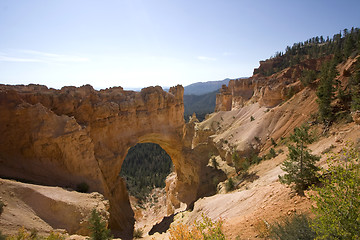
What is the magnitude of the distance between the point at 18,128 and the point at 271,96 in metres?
36.4

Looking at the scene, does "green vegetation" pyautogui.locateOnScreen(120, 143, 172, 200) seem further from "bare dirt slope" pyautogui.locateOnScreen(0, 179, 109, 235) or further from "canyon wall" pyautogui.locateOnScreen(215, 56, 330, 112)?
"bare dirt slope" pyautogui.locateOnScreen(0, 179, 109, 235)

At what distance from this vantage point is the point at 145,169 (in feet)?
181

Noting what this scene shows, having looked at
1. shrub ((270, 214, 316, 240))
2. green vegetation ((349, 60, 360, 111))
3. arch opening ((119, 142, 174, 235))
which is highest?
green vegetation ((349, 60, 360, 111))

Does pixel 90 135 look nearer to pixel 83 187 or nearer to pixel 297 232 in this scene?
pixel 83 187

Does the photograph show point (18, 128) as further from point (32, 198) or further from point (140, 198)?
point (140, 198)

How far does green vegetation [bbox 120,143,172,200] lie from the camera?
44.4 meters

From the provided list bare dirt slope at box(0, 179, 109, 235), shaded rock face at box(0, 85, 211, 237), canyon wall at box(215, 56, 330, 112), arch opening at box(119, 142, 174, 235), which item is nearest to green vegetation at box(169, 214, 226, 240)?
bare dirt slope at box(0, 179, 109, 235)

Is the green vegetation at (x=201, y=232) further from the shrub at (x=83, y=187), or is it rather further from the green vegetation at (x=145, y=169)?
the green vegetation at (x=145, y=169)

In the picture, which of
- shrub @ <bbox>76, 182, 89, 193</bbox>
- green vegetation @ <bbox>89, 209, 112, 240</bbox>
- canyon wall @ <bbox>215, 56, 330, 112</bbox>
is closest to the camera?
green vegetation @ <bbox>89, 209, 112, 240</bbox>

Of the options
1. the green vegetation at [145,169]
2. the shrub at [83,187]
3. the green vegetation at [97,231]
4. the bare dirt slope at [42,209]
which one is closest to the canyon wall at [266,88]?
the green vegetation at [145,169]

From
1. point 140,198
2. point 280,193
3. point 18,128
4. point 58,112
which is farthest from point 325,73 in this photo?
point 140,198

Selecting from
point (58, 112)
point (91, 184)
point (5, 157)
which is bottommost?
point (91, 184)

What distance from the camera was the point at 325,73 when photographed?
74.4 feet

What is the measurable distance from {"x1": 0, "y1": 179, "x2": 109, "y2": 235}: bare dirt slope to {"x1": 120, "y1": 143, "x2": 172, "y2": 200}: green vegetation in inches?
1159
